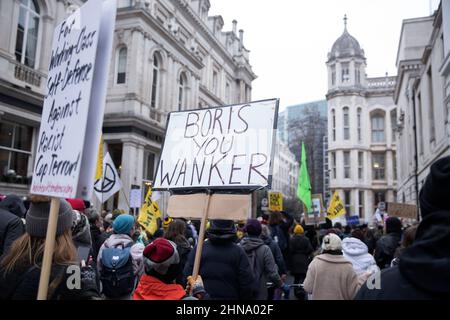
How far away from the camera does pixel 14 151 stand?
1496 cm

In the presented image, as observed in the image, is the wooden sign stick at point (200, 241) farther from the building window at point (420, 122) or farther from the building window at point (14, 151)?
the building window at point (420, 122)

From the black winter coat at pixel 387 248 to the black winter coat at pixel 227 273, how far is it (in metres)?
3.02

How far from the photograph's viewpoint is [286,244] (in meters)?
8.84

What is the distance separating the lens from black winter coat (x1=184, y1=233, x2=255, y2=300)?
3.85 metres


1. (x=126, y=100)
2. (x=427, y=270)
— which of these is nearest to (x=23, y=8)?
(x=126, y=100)

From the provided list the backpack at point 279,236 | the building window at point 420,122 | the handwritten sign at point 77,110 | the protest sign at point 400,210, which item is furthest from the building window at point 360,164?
the handwritten sign at point 77,110

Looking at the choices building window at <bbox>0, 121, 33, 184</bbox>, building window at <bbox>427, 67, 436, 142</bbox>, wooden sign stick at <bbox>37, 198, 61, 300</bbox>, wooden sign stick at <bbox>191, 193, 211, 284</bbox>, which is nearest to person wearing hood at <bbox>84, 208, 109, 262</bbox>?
wooden sign stick at <bbox>191, 193, 211, 284</bbox>

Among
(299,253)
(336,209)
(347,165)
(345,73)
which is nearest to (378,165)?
(347,165)

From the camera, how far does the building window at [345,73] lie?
46.3 m

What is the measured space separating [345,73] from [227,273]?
4647 centimetres

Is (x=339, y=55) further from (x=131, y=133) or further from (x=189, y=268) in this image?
(x=189, y=268)

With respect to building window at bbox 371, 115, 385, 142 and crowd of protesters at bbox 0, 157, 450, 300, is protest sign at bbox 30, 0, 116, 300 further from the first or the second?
building window at bbox 371, 115, 385, 142

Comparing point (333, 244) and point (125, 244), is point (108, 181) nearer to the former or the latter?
point (125, 244)

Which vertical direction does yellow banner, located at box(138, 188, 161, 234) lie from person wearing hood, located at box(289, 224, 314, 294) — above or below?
above
